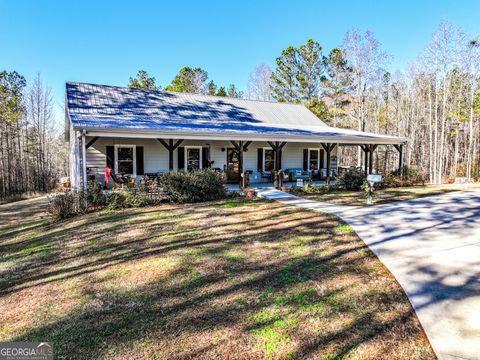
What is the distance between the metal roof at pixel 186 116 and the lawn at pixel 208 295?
503 centimetres

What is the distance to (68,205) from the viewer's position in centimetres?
902

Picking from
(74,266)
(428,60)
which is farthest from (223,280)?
(428,60)

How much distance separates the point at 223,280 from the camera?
4.27 m

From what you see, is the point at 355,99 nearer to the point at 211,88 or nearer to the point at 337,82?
the point at 337,82

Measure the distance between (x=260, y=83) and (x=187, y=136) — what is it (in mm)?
26774

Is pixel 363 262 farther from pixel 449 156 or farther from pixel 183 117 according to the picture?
pixel 449 156

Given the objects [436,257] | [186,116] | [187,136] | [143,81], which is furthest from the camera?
[143,81]

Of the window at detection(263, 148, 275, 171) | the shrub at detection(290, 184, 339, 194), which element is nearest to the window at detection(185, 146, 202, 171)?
the window at detection(263, 148, 275, 171)

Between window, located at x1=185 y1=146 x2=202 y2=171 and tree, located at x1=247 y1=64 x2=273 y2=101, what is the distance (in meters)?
22.0

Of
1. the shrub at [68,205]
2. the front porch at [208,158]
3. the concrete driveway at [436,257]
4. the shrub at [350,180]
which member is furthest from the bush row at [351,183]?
the shrub at [68,205]

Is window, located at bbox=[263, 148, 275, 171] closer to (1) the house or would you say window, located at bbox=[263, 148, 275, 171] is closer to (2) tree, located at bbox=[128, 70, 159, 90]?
(1) the house

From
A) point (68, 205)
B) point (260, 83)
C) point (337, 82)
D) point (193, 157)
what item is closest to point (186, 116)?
point (193, 157)

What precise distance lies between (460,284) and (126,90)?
16.5m

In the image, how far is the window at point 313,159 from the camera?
1730 cm
